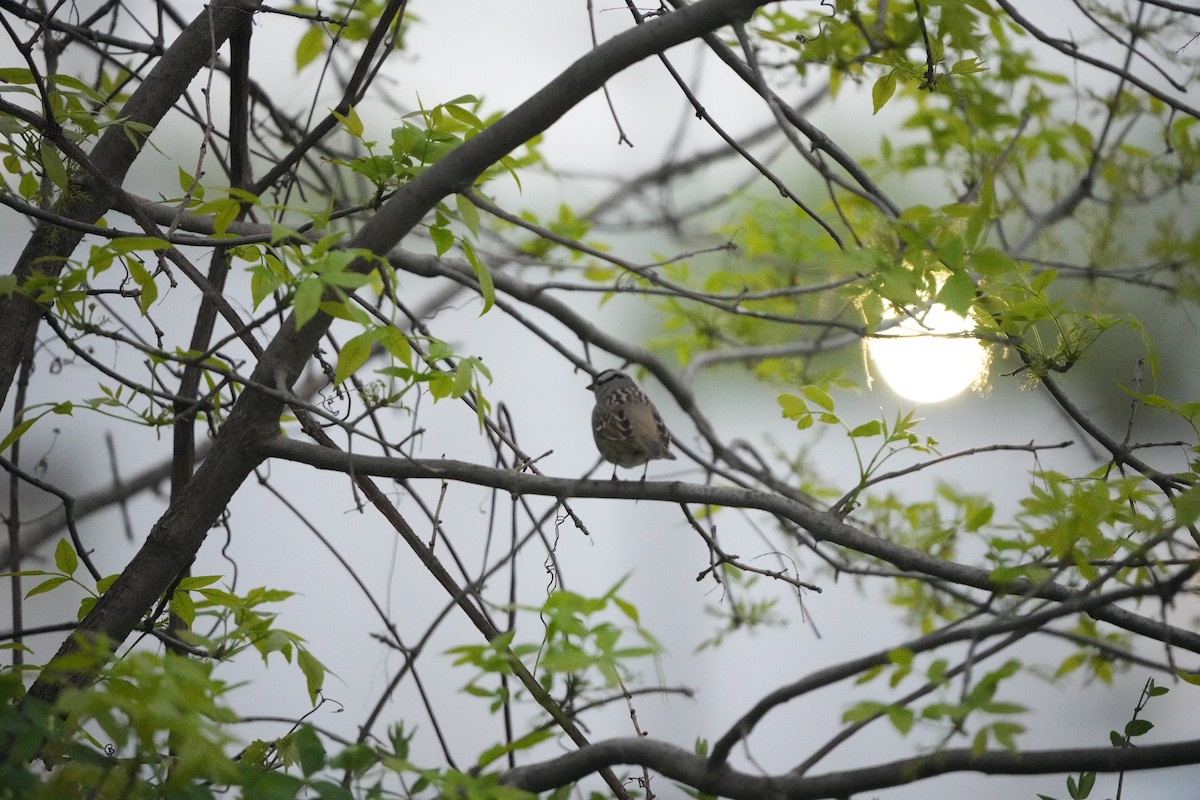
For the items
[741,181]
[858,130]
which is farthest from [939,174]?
[741,181]

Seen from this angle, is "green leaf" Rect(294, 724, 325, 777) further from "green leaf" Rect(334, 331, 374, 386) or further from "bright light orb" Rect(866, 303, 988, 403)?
"bright light orb" Rect(866, 303, 988, 403)

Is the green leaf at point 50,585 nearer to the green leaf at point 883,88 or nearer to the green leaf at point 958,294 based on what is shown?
the green leaf at point 958,294

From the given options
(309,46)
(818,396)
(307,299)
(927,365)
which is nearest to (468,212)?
(307,299)

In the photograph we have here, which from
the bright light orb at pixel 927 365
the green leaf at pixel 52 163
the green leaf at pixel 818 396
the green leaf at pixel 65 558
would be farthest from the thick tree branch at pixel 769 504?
the bright light orb at pixel 927 365

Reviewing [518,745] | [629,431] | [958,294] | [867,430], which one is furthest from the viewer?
[629,431]

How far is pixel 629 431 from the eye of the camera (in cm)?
248

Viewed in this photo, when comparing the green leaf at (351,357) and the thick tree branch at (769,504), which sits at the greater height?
the green leaf at (351,357)

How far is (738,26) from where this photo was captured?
135 centimetres

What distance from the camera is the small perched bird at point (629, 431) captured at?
2.46 m

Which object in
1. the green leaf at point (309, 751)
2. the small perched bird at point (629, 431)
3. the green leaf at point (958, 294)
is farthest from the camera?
the small perched bird at point (629, 431)

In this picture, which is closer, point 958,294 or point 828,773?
point 828,773

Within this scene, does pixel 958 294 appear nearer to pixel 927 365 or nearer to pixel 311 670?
pixel 311 670

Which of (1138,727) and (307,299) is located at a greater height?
(307,299)

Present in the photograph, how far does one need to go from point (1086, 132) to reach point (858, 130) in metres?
1.26
